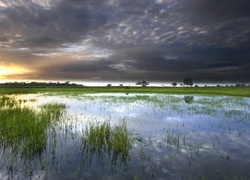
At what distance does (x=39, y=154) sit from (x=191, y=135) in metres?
8.80

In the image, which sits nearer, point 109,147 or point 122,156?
point 122,156

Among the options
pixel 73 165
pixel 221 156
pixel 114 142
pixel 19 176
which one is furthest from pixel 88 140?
pixel 221 156

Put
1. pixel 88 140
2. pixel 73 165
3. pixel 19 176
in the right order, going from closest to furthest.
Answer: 1. pixel 19 176
2. pixel 73 165
3. pixel 88 140

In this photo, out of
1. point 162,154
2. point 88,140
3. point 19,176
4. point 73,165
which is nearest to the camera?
point 19,176

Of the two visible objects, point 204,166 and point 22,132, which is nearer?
point 204,166

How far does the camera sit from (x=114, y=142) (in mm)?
8758

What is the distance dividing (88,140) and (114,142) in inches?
58.5

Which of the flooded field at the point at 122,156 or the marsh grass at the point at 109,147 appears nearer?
the flooded field at the point at 122,156

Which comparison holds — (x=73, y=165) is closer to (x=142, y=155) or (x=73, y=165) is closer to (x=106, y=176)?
(x=106, y=176)

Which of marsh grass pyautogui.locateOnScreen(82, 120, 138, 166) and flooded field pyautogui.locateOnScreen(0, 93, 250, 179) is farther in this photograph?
marsh grass pyautogui.locateOnScreen(82, 120, 138, 166)

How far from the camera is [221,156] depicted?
8.21 m

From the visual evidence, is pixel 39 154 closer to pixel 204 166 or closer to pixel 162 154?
pixel 162 154

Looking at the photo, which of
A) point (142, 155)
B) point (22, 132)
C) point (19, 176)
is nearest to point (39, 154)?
point (19, 176)

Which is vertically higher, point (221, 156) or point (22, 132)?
point (22, 132)
